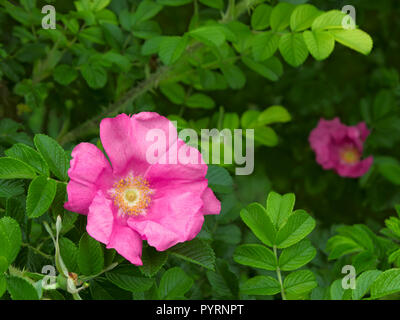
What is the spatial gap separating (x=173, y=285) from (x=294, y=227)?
192mm

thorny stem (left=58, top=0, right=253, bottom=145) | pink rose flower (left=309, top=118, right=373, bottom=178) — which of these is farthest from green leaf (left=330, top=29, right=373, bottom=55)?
pink rose flower (left=309, top=118, right=373, bottom=178)

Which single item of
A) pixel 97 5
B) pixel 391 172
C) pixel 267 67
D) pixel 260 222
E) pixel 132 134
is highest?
pixel 97 5

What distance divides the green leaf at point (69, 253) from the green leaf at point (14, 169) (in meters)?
0.10

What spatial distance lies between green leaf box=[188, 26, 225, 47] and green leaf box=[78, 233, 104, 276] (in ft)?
1.30

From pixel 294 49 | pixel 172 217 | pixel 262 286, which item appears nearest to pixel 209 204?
pixel 172 217

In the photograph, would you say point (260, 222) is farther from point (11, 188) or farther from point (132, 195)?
point (11, 188)

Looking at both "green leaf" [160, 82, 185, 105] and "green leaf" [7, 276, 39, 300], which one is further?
"green leaf" [160, 82, 185, 105]

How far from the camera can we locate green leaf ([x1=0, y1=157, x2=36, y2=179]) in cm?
67

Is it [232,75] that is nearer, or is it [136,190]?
[136,190]

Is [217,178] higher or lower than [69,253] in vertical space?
higher

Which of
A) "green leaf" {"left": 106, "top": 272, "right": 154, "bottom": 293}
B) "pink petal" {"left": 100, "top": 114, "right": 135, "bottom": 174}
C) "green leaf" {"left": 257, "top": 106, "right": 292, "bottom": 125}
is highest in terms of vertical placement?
"green leaf" {"left": 257, "top": 106, "right": 292, "bottom": 125}

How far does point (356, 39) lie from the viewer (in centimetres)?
86

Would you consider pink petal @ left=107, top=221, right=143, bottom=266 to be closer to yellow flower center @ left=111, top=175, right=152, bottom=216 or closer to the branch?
yellow flower center @ left=111, top=175, right=152, bottom=216

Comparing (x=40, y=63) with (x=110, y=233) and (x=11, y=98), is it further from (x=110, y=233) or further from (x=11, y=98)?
(x=110, y=233)
